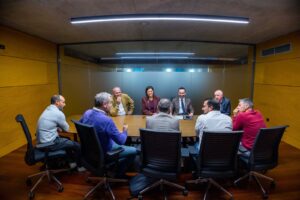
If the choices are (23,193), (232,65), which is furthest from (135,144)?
(232,65)

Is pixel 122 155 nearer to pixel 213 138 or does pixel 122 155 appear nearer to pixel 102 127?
pixel 102 127

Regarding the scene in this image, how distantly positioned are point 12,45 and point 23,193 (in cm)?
293

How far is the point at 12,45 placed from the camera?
3.72 m

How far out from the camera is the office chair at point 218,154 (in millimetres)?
1928

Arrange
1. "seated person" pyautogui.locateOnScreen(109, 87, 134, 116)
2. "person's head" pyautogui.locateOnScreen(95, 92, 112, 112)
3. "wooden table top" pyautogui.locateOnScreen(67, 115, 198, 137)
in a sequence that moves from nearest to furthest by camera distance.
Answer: "person's head" pyautogui.locateOnScreen(95, 92, 112, 112)
"wooden table top" pyautogui.locateOnScreen(67, 115, 198, 137)
"seated person" pyautogui.locateOnScreen(109, 87, 134, 116)

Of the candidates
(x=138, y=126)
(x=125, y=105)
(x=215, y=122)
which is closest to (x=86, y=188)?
(x=138, y=126)

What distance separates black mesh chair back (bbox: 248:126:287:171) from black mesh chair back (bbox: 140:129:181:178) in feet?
3.09

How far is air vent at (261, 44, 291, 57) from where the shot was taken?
4.26 metres

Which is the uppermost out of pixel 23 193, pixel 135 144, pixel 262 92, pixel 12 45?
pixel 12 45

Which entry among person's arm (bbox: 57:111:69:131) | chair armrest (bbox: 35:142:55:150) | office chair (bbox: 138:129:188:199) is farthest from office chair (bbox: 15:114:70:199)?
office chair (bbox: 138:129:188:199)

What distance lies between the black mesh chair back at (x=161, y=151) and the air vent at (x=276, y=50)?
4.06 meters

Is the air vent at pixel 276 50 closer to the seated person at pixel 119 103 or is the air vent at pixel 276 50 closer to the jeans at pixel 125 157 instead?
the seated person at pixel 119 103

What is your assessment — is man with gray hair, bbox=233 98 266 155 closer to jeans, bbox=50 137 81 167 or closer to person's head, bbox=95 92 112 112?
person's head, bbox=95 92 112 112

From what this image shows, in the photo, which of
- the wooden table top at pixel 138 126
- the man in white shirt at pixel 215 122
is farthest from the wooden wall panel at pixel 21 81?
the man in white shirt at pixel 215 122
